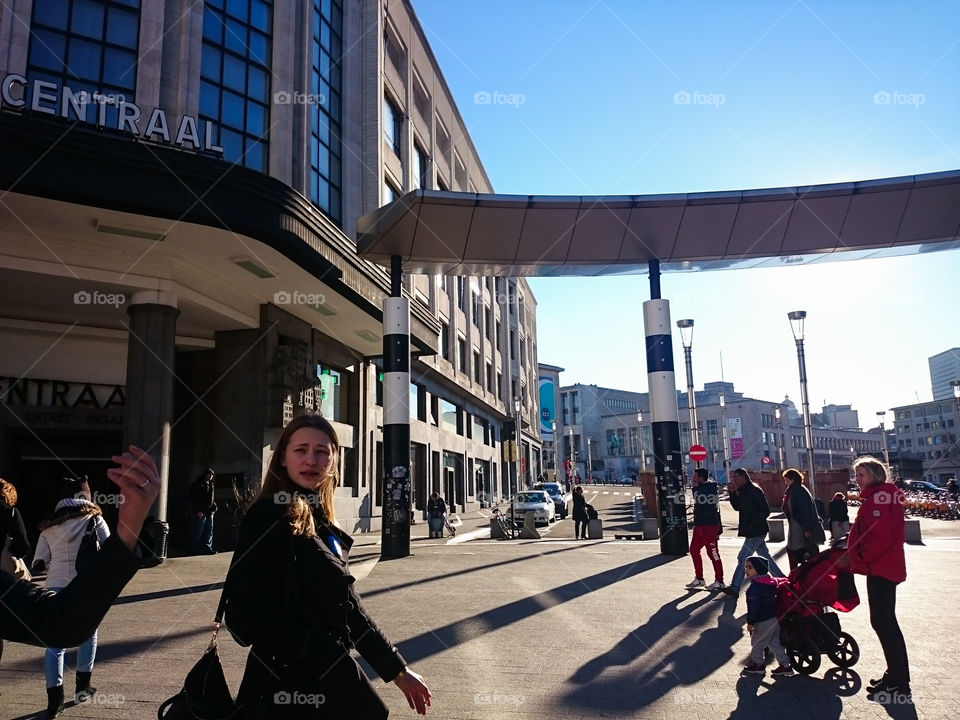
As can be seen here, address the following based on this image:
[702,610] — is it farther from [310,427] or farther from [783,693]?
[310,427]

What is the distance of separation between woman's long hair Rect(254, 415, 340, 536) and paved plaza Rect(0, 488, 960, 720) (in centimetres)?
297

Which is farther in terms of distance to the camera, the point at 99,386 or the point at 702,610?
the point at 99,386

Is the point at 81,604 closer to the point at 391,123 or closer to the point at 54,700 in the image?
the point at 54,700

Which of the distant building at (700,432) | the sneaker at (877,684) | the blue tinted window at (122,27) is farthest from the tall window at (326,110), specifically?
the distant building at (700,432)

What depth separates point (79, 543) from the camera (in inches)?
223

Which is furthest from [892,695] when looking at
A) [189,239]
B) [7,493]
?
[189,239]

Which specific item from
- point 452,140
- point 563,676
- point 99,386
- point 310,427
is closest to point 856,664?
point 563,676

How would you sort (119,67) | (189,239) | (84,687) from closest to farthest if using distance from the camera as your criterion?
(84,687) < (189,239) < (119,67)

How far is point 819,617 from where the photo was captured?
5941mm

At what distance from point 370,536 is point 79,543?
1789 centimetres

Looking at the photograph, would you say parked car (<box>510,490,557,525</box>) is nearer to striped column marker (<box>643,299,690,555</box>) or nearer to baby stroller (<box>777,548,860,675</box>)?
striped column marker (<box>643,299,690,555</box>)

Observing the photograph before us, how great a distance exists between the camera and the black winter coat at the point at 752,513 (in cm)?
933

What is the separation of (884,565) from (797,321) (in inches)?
850

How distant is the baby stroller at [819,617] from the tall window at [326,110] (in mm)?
18426
